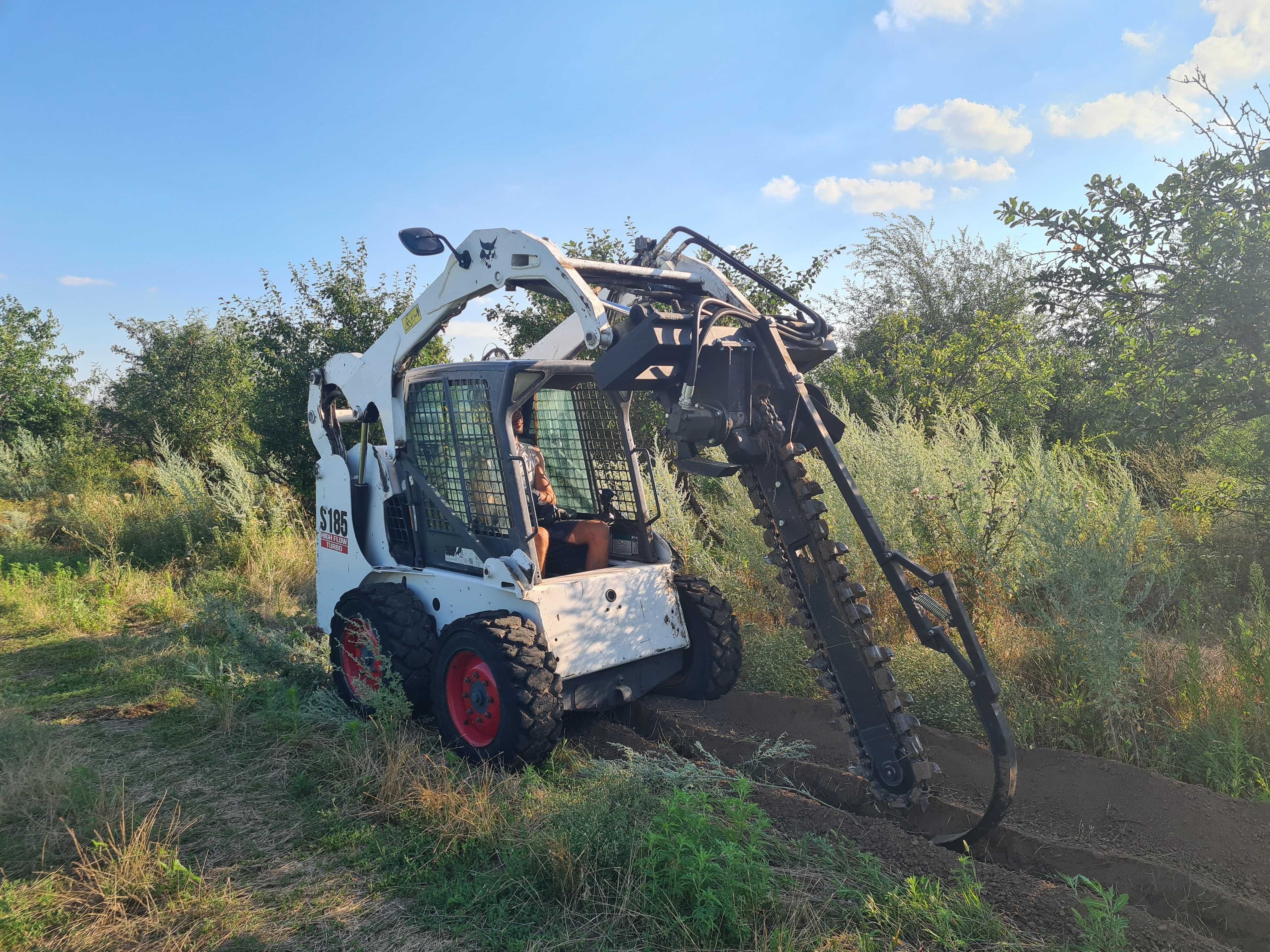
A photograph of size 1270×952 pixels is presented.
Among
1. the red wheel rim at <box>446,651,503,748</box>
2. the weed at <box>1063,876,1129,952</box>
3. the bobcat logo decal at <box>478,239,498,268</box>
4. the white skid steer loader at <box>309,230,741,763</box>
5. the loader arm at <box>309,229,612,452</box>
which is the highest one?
the bobcat logo decal at <box>478,239,498,268</box>

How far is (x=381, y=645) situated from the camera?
5.02 m

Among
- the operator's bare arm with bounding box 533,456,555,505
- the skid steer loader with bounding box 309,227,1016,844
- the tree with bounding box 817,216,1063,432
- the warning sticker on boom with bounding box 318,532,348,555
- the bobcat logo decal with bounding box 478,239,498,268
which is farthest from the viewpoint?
the tree with bounding box 817,216,1063,432

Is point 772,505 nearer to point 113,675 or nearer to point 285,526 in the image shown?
point 113,675

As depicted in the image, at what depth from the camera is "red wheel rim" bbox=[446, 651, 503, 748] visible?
174 inches

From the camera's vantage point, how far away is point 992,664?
5172 millimetres

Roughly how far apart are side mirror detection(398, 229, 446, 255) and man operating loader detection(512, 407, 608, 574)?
111cm

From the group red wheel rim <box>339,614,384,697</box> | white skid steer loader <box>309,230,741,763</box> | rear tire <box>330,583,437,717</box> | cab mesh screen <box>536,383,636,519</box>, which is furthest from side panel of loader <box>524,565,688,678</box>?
red wheel rim <box>339,614,384,697</box>

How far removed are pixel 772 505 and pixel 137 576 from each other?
338 inches

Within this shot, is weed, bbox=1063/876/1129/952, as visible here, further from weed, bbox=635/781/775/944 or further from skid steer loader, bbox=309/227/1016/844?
weed, bbox=635/781/775/944

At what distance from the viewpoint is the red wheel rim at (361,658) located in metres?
5.02

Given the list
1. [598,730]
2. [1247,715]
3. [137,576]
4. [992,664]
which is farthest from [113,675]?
[1247,715]

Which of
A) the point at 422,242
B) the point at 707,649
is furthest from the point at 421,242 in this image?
the point at 707,649

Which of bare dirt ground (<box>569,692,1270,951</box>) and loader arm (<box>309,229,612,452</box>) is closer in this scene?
bare dirt ground (<box>569,692,1270,951</box>)

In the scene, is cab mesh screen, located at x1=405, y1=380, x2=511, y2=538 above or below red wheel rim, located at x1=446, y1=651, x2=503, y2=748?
above
